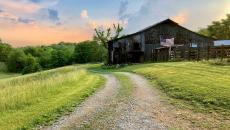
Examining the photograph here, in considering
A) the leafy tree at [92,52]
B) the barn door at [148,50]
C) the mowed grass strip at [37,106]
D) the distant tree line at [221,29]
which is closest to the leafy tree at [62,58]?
the leafy tree at [92,52]

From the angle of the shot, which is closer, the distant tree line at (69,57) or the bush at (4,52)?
the distant tree line at (69,57)

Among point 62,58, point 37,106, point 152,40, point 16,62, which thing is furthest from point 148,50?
point 16,62

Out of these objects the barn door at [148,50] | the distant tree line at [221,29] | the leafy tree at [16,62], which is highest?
the distant tree line at [221,29]

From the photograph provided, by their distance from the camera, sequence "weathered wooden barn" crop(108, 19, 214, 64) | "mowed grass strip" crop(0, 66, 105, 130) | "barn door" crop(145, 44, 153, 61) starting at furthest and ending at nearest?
"weathered wooden barn" crop(108, 19, 214, 64)
"barn door" crop(145, 44, 153, 61)
"mowed grass strip" crop(0, 66, 105, 130)

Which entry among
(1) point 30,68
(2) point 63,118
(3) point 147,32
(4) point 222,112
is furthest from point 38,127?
(1) point 30,68

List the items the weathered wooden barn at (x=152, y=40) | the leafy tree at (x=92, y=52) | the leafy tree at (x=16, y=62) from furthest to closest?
the leafy tree at (x=16, y=62) < the leafy tree at (x=92, y=52) < the weathered wooden barn at (x=152, y=40)

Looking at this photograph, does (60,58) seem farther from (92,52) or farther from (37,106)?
(37,106)

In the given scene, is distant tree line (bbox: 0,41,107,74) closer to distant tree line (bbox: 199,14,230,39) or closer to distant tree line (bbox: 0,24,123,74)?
distant tree line (bbox: 0,24,123,74)

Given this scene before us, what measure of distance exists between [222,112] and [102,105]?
5.28 meters

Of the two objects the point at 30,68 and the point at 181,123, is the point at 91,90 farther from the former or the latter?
the point at 30,68

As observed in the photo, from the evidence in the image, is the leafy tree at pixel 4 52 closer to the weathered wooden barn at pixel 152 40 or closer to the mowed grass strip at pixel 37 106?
the weathered wooden barn at pixel 152 40

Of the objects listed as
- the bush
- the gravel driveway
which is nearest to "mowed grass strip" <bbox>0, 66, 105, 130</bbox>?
the gravel driveway

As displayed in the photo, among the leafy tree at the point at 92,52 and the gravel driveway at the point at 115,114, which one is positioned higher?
the leafy tree at the point at 92,52

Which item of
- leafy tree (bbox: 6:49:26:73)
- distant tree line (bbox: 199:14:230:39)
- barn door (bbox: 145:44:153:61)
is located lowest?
leafy tree (bbox: 6:49:26:73)
